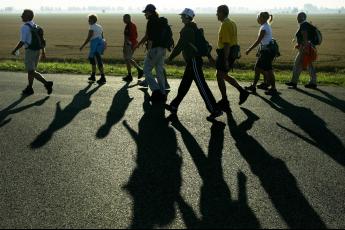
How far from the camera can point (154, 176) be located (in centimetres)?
518

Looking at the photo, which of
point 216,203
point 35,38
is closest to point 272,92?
point 35,38

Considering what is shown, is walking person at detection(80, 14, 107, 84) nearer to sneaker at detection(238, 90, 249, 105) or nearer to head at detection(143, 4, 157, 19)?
head at detection(143, 4, 157, 19)

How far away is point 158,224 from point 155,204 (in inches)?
17.1

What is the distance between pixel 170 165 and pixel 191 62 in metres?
2.48

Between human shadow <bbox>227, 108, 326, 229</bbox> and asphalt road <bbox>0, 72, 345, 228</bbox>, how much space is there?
0.01 metres

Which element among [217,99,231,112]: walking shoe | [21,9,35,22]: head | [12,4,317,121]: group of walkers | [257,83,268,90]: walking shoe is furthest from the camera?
[257,83,268,90]: walking shoe

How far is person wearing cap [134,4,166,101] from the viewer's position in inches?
363

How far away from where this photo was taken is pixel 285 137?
6.75 metres

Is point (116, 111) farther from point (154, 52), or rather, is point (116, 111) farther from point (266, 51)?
point (266, 51)

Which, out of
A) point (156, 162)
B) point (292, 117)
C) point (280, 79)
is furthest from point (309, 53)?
point (156, 162)

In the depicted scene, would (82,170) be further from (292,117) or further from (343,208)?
(292,117)

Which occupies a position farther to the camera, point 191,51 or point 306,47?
point 306,47

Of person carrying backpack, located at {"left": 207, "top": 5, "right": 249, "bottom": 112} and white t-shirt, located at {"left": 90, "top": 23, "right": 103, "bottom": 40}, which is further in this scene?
white t-shirt, located at {"left": 90, "top": 23, "right": 103, "bottom": 40}

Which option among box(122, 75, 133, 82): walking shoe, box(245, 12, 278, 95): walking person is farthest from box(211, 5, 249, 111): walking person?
box(122, 75, 133, 82): walking shoe
